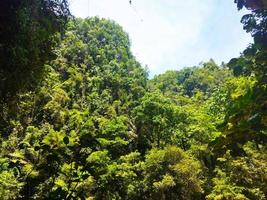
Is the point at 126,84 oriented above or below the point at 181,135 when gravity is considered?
above

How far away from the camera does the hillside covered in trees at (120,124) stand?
2582mm

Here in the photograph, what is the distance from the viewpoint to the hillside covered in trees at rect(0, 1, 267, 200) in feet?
8.47

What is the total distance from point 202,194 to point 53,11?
18361 mm

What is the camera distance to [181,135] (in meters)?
28.0

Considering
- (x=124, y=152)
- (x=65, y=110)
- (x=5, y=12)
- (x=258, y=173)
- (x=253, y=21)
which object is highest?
(x=65, y=110)

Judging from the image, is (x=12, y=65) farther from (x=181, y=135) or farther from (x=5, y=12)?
(x=181, y=135)

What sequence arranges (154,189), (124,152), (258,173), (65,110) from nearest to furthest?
(258,173)
(154,189)
(124,152)
(65,110)

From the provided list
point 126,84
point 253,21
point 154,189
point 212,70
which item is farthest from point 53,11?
point 212,70

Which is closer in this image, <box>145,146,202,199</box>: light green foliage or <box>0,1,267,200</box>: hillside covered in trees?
<box>0,1,267,200</box>: hillside covered in trees

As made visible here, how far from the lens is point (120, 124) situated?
30.4 meters

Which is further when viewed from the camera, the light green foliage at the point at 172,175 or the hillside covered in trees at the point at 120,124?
the light green foliage at the point at 172,175

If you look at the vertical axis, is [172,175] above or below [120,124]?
below

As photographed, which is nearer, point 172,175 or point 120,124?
point 172,175

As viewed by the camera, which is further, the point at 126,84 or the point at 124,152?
the point at 126,84
